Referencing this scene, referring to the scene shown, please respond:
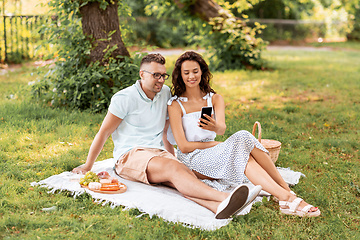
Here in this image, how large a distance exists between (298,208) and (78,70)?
4.42 meters

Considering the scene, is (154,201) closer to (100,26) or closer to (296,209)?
(296,209)

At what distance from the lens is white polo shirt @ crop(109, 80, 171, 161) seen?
3629 mm

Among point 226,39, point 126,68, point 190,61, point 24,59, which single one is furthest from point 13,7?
point 190,61

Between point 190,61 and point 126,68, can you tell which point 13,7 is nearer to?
point 126,68

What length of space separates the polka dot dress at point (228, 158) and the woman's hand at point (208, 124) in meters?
0.18

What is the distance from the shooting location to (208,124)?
11.6ft

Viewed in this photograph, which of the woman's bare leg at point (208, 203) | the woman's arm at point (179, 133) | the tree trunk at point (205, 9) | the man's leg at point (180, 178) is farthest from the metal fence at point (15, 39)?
the woman's bare leg at point (208, 203)

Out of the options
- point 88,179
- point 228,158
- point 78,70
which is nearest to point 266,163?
point 228,158

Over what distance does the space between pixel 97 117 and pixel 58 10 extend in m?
1.96

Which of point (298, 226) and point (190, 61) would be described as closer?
point (298, 226)

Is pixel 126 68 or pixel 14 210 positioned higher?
pixel 126 68

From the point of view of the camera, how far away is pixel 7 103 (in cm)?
598

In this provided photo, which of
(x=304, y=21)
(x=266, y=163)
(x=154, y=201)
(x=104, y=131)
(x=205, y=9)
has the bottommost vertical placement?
(x=154, y=201)

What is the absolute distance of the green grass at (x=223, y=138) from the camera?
9.50 ft
